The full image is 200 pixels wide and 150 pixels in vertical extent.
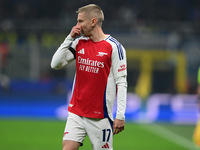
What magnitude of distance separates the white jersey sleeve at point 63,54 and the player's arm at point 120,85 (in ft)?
1.65

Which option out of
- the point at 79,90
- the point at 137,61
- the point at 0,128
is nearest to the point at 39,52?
the point at 137,61

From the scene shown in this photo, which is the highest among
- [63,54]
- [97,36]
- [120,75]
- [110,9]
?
[110,9]

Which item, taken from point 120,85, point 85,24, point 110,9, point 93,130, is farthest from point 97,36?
point 110,9

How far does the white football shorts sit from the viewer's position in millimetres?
5090

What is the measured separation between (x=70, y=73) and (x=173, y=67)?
4489 mm

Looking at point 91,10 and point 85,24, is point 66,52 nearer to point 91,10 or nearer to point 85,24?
point 85,24

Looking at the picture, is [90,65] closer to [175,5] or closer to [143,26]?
[143,26]

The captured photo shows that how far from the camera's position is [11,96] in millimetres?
20125

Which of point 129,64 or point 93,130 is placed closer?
point 93,130

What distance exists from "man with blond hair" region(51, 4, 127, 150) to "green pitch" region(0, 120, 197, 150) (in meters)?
4.63

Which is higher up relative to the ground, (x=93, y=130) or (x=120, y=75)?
(x=120, y=75)

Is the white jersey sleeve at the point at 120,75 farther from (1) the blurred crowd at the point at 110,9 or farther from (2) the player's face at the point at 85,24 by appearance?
(1) the blurred crowd at the point at 110,9

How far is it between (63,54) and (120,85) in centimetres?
72

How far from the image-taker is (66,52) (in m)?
5.22
